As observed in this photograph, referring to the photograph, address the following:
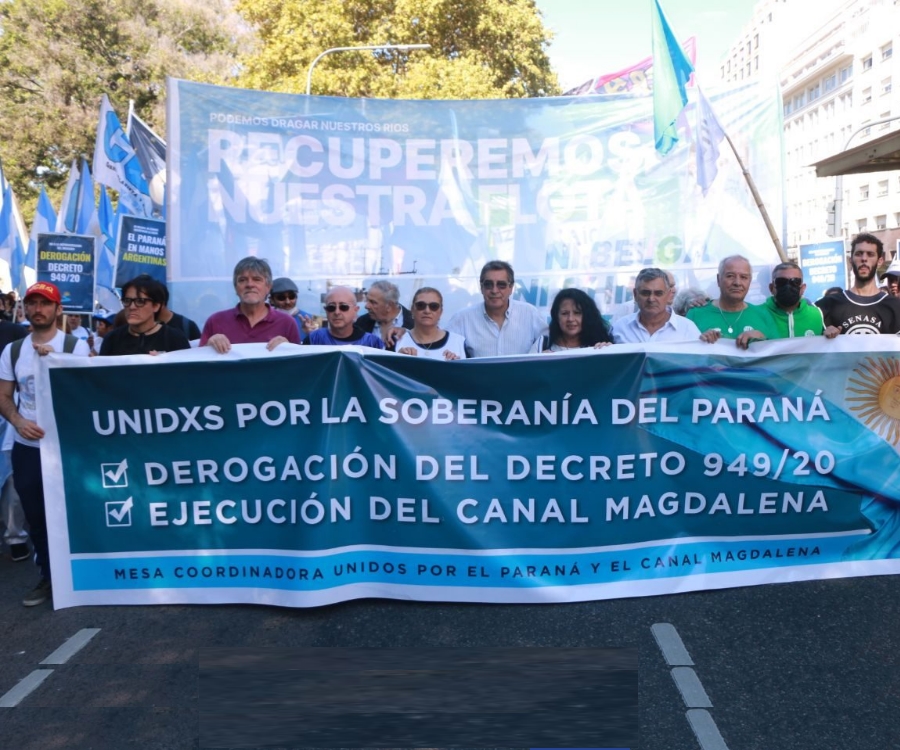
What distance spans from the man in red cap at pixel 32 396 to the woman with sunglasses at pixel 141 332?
0.17 m

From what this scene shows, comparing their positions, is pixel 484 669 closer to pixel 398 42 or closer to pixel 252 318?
pixel 252 318

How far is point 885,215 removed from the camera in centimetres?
4994

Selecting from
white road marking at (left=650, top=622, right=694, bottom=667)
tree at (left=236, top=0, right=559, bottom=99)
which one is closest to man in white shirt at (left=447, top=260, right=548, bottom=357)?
white road marking at (left=650, top=622, right=694, bottom=667)

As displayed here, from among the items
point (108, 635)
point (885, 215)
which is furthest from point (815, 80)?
point (108, 635)

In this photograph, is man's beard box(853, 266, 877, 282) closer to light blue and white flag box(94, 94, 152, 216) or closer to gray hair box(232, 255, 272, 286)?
gray hair box(232, 255, 272, 286)

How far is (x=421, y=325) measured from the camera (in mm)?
5301

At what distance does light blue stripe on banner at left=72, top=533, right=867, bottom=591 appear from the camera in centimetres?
468

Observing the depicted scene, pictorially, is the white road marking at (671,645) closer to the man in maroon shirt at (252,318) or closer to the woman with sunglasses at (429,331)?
the woman with sunglasses at (429,331)

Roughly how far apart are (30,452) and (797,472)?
3976 millimetres

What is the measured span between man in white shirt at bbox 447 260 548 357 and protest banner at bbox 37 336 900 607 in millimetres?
978

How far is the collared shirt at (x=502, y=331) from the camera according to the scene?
573 centimetres

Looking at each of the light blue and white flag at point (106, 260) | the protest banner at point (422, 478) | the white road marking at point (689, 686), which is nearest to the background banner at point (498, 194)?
the protest banner at point (422, 478)

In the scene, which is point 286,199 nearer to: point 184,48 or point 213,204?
point 213,204

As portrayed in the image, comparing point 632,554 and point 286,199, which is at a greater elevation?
point 286,199
